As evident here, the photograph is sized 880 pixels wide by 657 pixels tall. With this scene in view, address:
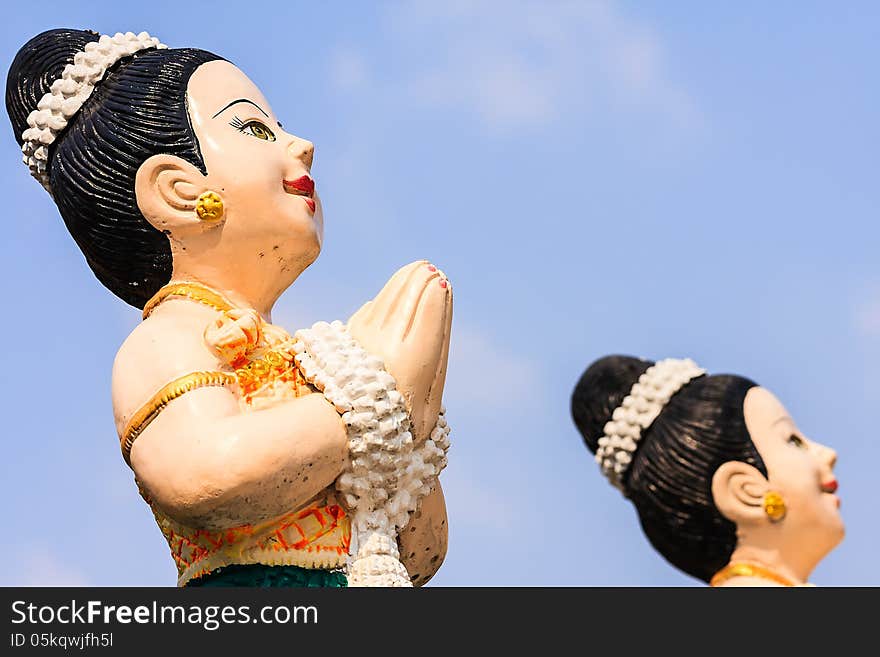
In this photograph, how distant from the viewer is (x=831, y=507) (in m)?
5.45

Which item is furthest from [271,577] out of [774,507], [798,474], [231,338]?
[798,474]

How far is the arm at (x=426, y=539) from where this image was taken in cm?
522

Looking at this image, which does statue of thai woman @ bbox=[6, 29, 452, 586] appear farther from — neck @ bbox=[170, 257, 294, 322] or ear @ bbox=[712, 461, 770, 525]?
ear @ bbox=[712, 461, 770, 525]

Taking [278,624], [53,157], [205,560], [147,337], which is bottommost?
[278,624]

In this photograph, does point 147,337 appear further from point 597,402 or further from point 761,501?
point 761,501

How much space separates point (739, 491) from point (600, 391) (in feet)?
2.11

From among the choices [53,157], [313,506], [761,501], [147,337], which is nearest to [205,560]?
[313,506]

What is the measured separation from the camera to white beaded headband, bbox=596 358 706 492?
563cm

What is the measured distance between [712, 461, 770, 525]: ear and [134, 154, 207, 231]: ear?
189 centimetres

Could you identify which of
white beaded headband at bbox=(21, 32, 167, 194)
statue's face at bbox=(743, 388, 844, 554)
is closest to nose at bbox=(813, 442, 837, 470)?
statue's face at bbox=(743, 388, 844, 554)

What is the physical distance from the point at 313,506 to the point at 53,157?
1.49 metres

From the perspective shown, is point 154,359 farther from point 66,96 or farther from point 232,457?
point 66,96

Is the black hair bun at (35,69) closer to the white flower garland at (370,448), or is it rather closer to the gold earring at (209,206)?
the gold earring at (209,206)

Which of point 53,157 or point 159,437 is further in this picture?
point 53,157
